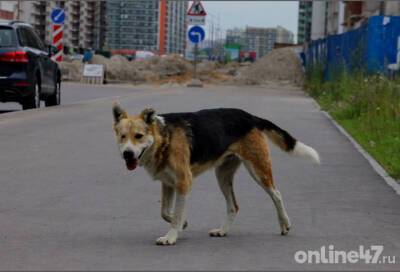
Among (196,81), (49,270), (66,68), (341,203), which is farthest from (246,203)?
(66,68)

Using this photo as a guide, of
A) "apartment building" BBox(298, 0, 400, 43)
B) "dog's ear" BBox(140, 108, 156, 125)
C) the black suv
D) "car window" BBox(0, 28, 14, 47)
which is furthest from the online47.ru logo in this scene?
"apartment building" BBox(298, 0, 400, 43)

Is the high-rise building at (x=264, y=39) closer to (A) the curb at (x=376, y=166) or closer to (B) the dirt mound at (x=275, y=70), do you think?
(B) the dirt mound at (x=275, y=70)

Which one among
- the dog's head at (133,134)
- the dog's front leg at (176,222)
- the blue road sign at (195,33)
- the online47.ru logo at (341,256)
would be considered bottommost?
the online47.ru logo at (341,256)

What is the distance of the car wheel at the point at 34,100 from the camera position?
22075mm

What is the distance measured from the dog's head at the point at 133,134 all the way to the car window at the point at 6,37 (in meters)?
14.3

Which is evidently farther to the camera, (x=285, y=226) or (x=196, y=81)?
(x=196, y=81)

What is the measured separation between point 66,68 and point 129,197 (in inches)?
1781

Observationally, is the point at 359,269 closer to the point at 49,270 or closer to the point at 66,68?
the point at 49,270

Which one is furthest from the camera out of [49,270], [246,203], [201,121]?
[246,203]

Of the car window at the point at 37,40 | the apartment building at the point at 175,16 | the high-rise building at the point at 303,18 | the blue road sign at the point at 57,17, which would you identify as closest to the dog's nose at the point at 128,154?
the car window at the point at 37,40

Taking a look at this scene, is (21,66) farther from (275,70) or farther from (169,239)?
(275,70)

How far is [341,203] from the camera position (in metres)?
10.2

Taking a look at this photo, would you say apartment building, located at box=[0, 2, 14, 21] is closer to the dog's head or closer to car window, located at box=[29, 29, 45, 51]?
car window, located at box=[29, 29, 45, 51]

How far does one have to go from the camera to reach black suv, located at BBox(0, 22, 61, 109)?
824 inches
